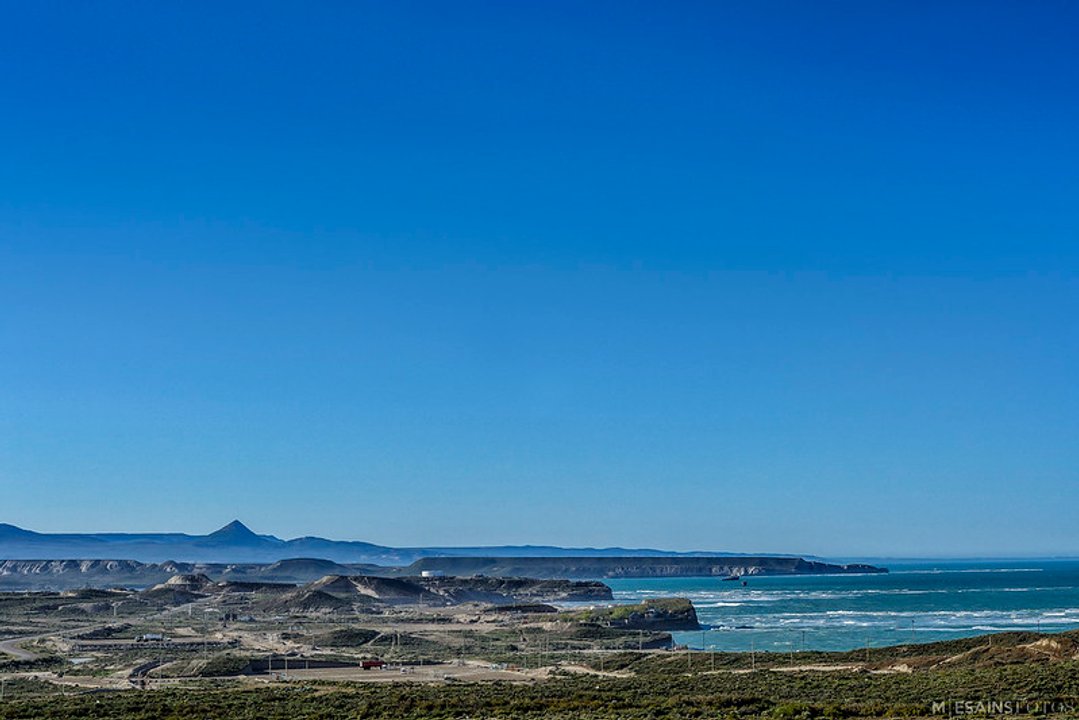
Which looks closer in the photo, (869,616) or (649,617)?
(649,617)

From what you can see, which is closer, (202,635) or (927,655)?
(927,655)

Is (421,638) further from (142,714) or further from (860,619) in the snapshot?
(142,714)

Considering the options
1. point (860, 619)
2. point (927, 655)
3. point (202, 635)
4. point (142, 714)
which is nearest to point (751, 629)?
point (860, 619)

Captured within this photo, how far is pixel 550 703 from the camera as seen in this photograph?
4631cm

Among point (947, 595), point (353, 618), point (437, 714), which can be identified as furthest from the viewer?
point (947, 595)

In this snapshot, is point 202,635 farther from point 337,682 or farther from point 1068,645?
point 1068,645

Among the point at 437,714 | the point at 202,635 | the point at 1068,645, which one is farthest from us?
the point at 202,635

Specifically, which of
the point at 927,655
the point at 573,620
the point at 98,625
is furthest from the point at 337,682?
the point at 98,625

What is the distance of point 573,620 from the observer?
11812cm

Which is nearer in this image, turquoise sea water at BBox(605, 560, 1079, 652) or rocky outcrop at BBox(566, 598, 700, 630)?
turquoise sea water at BBox(605, 560, 1079, 652)

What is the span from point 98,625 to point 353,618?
2918 centimetres

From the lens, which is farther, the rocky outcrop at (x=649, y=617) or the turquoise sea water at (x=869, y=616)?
the rocky outcrop at (x=649, y=617)

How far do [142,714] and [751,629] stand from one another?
73150 mm

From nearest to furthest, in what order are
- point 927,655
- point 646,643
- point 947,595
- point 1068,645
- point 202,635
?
point 1068,645
point 927,655
point 646,643
point 202,635
point 947,595
